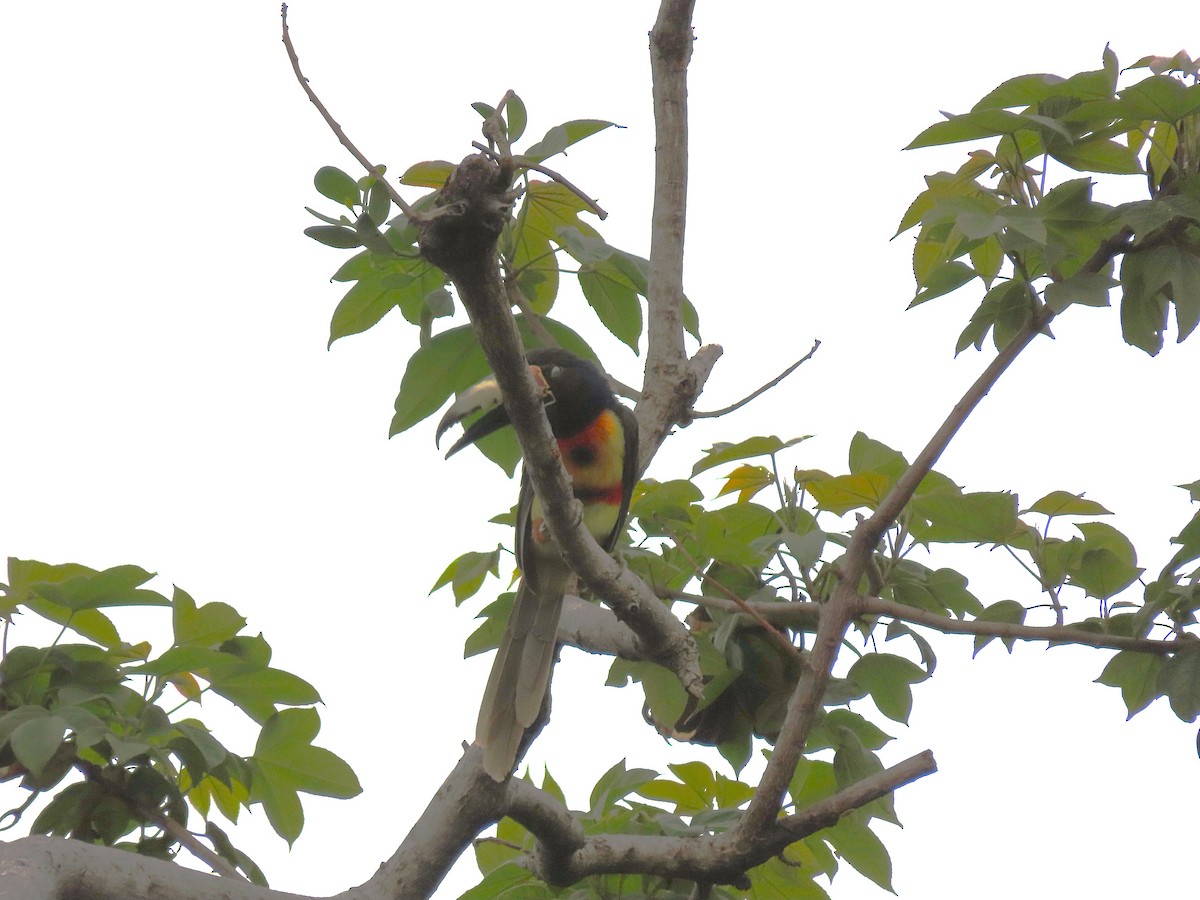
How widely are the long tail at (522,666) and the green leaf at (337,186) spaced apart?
3.93 feet

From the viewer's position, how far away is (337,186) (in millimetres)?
2668

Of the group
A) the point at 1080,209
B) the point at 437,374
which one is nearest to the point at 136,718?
the point at 437,374

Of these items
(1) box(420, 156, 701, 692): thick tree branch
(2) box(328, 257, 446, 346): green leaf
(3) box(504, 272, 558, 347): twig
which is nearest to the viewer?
(1) box(420, 156, 701, 692): thick tree branch

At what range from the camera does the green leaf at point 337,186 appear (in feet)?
8.71

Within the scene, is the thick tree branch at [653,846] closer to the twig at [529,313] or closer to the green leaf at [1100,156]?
the twig at [529,313]

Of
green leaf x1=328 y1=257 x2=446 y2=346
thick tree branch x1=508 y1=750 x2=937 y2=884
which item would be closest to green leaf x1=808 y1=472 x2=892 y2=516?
thick tree branch x1=508 y1=750 x2=937 y2=884

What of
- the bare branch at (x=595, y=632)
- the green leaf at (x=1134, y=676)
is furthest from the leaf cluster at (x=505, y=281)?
the green leaf at (x=1134, y=676)

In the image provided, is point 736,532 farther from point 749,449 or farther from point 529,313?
point 529,313

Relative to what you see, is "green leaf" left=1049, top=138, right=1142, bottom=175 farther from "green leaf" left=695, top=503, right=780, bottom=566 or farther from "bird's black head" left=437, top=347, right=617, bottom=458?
"bird's black head" left=437, top=347, right=617, bottom=458

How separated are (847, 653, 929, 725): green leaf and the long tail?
89 cm

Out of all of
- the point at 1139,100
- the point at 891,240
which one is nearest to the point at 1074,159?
the point at 1139,100

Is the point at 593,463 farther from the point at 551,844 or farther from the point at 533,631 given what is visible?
the point at 551,844

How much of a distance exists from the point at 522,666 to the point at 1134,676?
5.19 ft

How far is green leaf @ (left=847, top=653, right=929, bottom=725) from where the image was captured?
9.02 ft
